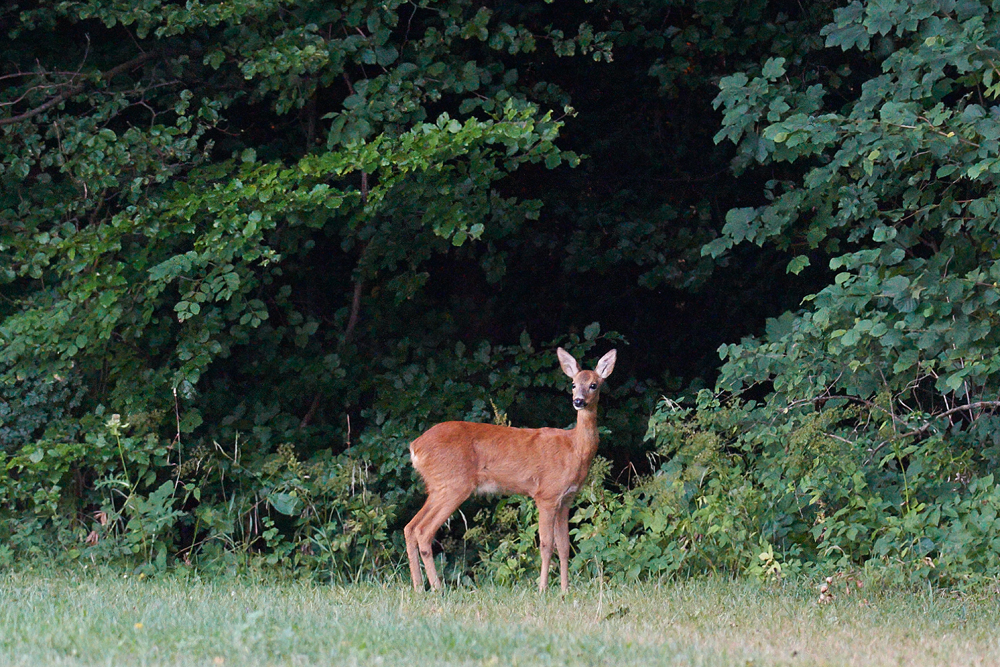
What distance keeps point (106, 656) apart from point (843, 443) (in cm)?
437

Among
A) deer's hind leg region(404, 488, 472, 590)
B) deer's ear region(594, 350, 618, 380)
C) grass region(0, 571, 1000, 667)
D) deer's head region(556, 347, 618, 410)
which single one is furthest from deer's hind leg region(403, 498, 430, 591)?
deer's ear region(594, 350, 618, 380)

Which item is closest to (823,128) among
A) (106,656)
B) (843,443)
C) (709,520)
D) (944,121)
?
(944,121)

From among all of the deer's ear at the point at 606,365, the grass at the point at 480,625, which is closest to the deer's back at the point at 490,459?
the deer's ear at the point at 606,365

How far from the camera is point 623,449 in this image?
9.45 meters

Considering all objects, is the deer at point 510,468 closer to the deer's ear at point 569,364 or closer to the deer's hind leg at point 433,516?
the deer's hind leg at point 433,516

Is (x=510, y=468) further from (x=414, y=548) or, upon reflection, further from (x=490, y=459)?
(x=414, y=548)

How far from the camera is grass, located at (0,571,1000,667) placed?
14.3 feet

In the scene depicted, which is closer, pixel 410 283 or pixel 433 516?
pixel 433 516

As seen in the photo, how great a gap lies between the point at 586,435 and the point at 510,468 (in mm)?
460

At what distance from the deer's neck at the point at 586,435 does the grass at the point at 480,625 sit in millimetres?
792

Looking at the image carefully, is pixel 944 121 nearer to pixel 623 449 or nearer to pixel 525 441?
pixel 525 441

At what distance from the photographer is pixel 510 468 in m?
6.85

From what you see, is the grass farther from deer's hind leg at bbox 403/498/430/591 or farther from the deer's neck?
the deer's neck

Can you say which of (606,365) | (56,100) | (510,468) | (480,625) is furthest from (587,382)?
(56,100)
